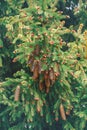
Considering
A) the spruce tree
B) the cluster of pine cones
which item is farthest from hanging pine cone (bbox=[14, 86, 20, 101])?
the cluster of pine cones

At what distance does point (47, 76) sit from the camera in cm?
400

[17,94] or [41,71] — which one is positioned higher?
[41,71]

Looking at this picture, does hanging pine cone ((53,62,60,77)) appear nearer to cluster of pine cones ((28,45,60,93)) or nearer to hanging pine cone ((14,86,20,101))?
cluster of pine cones ((28,45,60,93))

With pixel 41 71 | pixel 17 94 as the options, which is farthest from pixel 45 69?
pixel 17 94

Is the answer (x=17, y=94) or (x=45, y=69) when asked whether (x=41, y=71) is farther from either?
(x=17, y=94)

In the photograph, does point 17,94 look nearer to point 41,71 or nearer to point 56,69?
point 41,71

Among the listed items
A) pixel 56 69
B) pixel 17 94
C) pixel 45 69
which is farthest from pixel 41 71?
pixel 17 94

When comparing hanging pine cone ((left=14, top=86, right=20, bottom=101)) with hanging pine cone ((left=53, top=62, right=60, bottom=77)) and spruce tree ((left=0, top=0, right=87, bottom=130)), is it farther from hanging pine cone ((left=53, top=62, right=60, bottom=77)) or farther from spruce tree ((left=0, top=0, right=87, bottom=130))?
hanging pine cone ((left=53, top=62, right=60, bottom=77))

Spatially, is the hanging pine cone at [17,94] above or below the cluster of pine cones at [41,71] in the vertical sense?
below

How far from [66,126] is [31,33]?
1.52 m

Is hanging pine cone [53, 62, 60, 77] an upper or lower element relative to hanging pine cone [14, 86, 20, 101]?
upper

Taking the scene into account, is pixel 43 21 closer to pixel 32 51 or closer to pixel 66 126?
pixel 32 51

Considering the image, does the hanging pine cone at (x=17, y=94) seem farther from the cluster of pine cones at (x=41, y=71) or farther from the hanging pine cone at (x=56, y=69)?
the hanging pine cone at (x=56, y=69)

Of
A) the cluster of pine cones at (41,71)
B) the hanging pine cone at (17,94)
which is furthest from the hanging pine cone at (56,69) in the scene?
the hanging pine cone at (17,94)
